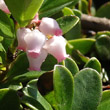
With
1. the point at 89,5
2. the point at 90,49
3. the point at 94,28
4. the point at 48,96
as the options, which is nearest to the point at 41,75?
the point at 48,96

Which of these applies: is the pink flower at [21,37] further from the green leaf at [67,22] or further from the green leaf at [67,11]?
the green leaf at [67,11]

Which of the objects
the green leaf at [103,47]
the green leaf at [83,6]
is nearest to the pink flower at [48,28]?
the green leaf at [103,47]

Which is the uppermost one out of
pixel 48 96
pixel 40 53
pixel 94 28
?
pixel 40 53

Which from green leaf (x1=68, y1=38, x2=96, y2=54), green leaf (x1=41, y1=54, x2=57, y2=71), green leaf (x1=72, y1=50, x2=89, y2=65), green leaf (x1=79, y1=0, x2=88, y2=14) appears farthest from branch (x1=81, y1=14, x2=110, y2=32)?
green leaf (x1=41, y1=54, x2=57, y2=71)

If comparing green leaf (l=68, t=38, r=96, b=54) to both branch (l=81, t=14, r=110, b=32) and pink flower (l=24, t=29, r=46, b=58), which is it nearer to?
branch (l=81, t=14, r=110, b=32)

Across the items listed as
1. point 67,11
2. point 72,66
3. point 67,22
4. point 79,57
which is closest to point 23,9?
point 67,22

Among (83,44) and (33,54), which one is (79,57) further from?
(33,54)

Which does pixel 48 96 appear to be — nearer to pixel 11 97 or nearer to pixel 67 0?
pixel 11 97
